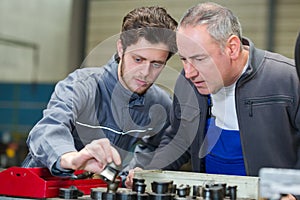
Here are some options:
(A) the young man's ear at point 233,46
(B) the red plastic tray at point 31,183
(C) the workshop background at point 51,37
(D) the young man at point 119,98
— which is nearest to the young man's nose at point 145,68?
(D) the young man at point 119,98

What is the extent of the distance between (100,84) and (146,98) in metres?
0.13

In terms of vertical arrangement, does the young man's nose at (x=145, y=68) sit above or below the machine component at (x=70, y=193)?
above

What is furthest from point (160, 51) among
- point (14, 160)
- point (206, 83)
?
point (14, 160)

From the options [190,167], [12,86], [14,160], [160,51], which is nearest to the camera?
[160,51]

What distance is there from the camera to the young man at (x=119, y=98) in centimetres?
118

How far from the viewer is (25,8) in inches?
232

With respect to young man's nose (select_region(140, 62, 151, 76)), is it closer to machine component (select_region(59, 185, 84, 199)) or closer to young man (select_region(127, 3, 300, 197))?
young man (select_region(127, 3, 300, 197))

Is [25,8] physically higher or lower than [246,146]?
higher

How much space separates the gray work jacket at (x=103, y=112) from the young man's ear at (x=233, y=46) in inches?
8.7

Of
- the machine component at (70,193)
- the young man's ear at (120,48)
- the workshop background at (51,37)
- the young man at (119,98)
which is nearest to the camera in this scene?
the machine component at (70,193)

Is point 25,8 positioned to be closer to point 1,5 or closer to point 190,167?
point 1,5

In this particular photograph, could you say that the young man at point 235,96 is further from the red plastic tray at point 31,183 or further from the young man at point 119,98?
the red plastic tray at point 31,183

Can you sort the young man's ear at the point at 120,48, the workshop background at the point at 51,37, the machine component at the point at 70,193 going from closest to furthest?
1. the machine component at the point at 70,193
2. the young man's ear at the point at 120,48
3. the workshop background at the point at 51,37

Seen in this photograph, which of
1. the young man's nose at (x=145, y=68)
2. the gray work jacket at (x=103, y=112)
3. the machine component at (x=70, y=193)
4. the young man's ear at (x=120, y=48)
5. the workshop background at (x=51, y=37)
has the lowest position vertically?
the machine component at (x=70, y=193)
